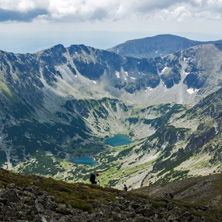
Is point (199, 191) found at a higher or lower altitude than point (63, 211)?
lower

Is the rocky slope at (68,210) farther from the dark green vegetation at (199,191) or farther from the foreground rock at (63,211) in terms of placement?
the dark green vegetation at (199,191)

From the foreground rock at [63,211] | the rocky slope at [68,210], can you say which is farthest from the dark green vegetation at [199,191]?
the foreground rock at [63,211]

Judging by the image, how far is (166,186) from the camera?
387ft

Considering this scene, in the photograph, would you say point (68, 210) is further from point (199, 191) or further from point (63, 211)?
point (199, 191)

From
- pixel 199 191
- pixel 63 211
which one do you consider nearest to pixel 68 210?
pixel 63 211

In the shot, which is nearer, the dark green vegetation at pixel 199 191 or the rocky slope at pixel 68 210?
the rocky slope at pixel 68 210

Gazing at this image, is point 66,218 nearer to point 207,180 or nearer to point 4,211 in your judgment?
point 4,211

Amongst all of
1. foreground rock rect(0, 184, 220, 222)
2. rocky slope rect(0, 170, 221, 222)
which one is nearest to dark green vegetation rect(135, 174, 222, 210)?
rocky slope rect(0, 170, 221, 222)

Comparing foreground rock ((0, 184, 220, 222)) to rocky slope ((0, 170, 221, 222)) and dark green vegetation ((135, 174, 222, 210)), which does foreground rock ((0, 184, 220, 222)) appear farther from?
dark green vegetation ((135, 174, 222, 210))

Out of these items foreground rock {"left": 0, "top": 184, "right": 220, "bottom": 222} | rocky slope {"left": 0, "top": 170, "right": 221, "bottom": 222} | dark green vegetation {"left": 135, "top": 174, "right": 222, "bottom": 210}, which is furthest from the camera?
dark green vegetation {"left": 135, "top": 174, "right": 222, "bottom": 210}

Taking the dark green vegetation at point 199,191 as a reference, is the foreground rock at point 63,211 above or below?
above

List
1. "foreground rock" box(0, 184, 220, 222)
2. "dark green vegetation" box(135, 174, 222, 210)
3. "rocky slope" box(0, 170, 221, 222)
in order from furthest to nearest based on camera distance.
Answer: "dark green vegetation" box(135, 174, 222, 210)
"rocky slope" box(0, 170, 221, 222)
"foreground rock" box(0, 184, 220, 222)

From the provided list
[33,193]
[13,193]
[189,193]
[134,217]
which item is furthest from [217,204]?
[13,193]

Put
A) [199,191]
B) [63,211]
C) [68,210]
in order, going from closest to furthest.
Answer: [63,211]
[68,210]
[199,191]
